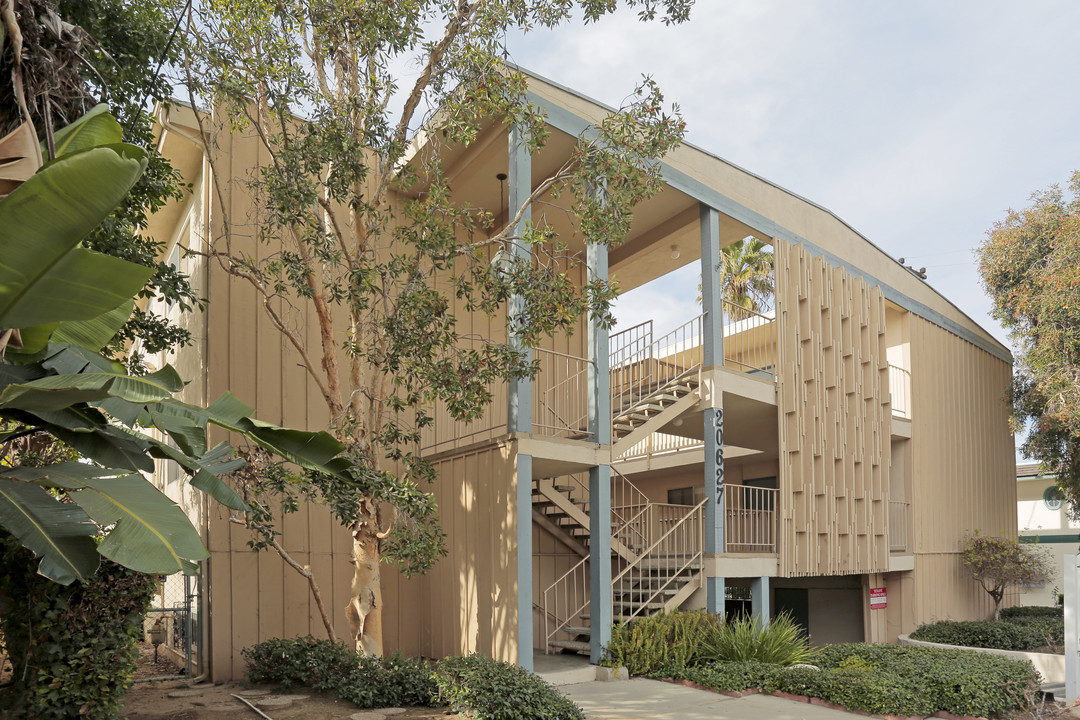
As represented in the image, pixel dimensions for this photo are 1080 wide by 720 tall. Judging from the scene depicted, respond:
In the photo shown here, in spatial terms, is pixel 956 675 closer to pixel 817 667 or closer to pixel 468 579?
pixel 817 667

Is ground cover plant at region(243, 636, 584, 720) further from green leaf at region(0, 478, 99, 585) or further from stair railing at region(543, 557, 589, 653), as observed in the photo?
green leaf at region(0, 478, 99, 585)

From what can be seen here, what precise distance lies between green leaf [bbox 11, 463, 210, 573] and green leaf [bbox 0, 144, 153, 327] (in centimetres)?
108

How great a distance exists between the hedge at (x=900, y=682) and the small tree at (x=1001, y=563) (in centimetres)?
627

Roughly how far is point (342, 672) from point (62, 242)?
251 inches

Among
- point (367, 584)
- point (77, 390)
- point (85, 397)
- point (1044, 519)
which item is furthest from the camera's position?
point (1044, 519)

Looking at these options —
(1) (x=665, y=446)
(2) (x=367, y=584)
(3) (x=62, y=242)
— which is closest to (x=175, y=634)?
(2) (x=367, y=584)

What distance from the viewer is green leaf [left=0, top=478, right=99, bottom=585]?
183 inches

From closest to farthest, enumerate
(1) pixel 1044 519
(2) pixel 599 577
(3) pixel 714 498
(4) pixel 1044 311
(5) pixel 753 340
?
(2) pixel 599 577, (3) pixel 714 498, (4) pixel 1044 311, (5) pixel 753 340, (1) pixel 1044 519

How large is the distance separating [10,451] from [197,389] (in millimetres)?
2876

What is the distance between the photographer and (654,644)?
10828mm

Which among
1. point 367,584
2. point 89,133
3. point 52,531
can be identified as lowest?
point 367,584

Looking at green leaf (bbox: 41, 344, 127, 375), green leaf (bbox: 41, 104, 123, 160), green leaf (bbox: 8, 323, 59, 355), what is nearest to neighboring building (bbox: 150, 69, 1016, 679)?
green leaf (bbox: 41, 344, 127, 375)

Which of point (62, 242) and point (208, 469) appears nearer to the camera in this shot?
point (62, 242)

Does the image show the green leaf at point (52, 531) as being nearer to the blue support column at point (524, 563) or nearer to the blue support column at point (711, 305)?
the blue support column at point (524, 563)
